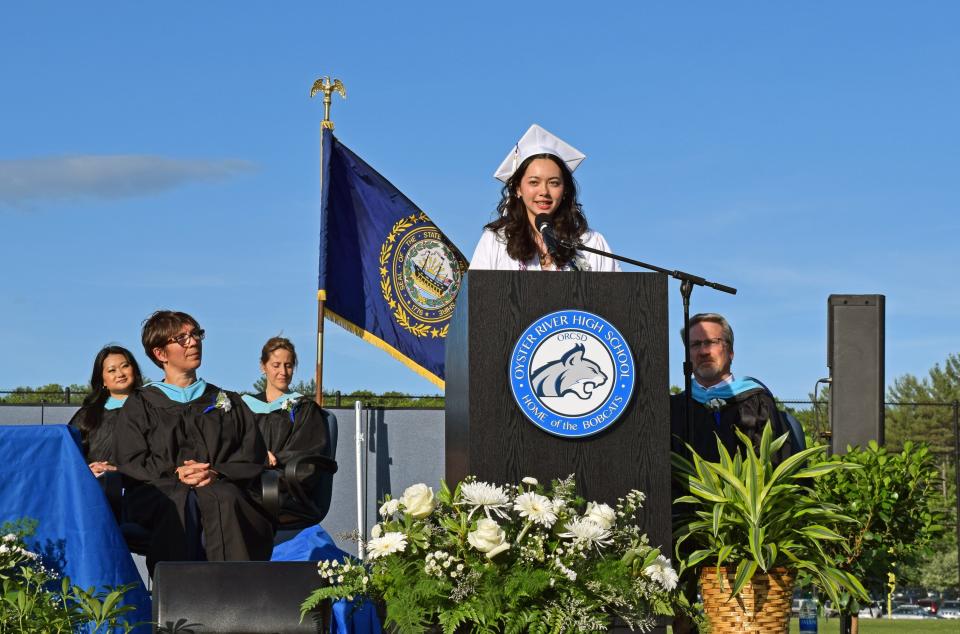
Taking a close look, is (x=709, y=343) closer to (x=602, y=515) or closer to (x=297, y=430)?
(x=602, y=515)

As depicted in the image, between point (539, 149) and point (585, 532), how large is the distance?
160 centimetres

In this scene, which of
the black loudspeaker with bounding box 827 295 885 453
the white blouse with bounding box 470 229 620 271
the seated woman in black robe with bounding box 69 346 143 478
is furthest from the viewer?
the black loudspeaker with bounding box 827 295 885 453

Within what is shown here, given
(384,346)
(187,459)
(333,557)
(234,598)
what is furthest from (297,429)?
(384,346)

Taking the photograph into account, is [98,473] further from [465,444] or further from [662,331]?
[662,331]

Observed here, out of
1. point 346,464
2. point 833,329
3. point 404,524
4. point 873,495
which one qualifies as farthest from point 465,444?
point 346,464

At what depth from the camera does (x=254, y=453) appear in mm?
6020

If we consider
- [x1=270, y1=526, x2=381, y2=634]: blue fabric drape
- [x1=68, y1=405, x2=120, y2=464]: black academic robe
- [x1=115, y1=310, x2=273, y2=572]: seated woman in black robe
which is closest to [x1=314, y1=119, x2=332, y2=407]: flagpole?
[x1=270, y1=526, x2=381, y2=634]: blue fabric drape

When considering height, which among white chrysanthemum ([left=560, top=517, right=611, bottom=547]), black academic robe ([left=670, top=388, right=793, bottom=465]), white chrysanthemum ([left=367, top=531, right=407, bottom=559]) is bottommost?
white chrysanthemum ([left=367, top=531, right=407, bottom=559])

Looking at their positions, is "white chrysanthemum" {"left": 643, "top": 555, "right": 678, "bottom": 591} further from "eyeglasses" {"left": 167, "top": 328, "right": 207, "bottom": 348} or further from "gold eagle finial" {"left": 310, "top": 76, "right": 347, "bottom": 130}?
"gold eagle finial" {"left": 310, "top": 76, "right": 347, "bottom": 130}

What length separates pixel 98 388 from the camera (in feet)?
21.9

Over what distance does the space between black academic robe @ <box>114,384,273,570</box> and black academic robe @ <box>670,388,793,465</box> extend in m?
2.06

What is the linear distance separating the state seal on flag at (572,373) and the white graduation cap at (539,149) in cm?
104

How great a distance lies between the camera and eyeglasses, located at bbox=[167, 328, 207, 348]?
5.89 meters

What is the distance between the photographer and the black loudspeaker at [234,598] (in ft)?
12.8
